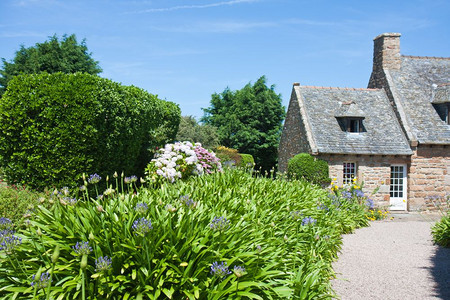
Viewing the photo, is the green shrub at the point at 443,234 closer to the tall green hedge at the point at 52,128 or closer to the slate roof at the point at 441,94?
the tall green hedge at the point at 52,128

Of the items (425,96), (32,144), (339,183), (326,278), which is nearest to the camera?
(326,278)

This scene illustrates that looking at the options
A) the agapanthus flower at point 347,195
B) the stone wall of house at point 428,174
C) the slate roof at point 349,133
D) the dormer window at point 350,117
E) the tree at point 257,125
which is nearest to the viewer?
the agapanthus flower at point 347,195

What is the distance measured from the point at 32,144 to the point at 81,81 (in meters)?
2.01

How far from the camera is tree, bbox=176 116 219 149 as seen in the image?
27.1 m

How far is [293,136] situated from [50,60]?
17042mm

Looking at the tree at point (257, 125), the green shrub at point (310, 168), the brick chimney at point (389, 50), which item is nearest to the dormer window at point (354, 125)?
the green shrub at point (310, 168)

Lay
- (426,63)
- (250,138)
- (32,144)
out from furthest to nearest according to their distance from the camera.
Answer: (250,138)
(426,63)
(32,144)

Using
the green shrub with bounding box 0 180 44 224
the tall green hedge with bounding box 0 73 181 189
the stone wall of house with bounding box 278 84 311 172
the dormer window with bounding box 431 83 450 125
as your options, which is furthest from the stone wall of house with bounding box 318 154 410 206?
the green shrub with bounding box 0 180 44 224

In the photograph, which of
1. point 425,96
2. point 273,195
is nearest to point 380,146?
point 425,96

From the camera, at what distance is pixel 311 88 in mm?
21469

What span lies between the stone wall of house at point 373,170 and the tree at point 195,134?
10693mm

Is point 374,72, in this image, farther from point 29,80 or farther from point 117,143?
point 29,80

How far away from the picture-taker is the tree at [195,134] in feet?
89.0

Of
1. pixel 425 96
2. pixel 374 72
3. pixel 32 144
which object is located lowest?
pixel 32 144
